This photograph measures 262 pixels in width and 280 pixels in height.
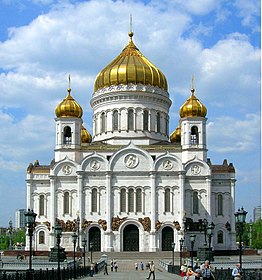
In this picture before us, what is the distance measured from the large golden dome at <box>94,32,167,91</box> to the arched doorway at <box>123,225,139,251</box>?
15.2m

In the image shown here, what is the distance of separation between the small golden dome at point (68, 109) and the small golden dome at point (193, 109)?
1029cm

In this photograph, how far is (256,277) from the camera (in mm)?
22344

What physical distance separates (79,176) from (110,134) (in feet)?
22.0

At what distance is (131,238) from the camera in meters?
62.1

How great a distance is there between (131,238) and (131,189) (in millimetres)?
4659

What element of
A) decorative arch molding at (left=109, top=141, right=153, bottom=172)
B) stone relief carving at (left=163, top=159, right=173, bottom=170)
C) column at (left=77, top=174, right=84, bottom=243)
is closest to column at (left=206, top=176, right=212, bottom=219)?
stone relief carving at (left=163, top=159, right=173, bottom=170)

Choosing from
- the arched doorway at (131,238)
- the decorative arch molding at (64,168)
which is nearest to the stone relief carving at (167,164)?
the arched doorway at (131,238)

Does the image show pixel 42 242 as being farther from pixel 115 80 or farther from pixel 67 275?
pixel 67 275

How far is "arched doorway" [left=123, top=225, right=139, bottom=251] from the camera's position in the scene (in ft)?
203

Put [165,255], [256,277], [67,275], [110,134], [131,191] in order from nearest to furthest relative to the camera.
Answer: [256,277], [67,275], [165,255], [131,191], [110,134]

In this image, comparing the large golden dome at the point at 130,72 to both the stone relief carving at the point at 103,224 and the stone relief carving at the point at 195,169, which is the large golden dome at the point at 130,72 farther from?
the stone relief carving at the point at 103,224

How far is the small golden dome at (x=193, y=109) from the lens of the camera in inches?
2532

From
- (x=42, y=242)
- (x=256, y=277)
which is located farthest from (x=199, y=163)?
(x=256, y=277)

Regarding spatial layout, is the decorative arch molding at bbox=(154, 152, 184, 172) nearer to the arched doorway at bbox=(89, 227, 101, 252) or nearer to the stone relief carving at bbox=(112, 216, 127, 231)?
the stone relief carving at bbox=(112, 216, 127, 231)
